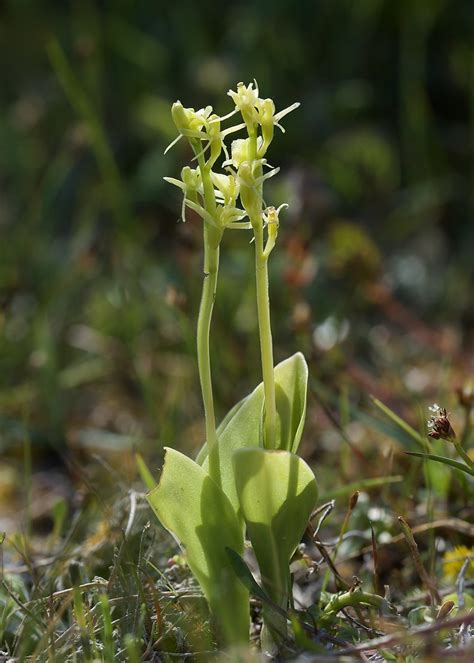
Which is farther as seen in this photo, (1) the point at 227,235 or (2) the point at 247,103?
(1) the point at 227,235

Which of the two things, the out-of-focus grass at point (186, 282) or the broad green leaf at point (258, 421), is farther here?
the out-of-focus grass at point (186, 282)

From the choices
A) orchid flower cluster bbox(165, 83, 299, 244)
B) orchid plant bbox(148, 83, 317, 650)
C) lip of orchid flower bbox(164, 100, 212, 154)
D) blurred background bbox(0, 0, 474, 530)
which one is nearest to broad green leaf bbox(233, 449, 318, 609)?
orchid plant bbox(148, 83, 317, 650)

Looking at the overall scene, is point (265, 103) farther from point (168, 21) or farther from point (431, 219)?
point (168, 21)

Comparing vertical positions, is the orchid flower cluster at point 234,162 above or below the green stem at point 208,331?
above

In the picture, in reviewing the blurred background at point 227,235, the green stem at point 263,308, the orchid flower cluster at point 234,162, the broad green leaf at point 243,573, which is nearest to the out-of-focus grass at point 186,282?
the blurred background at point 227,235

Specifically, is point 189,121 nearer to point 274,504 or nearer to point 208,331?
point 208,331

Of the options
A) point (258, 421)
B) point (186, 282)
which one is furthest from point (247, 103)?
point (186, 282)

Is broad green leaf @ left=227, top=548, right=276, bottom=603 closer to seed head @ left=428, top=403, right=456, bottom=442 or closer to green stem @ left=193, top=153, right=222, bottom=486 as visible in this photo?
green stem @ left=193, top=153, right=222, bottom=486

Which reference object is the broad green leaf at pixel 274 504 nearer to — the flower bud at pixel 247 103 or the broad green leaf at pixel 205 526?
the broad green leaf at pixel 205 526
